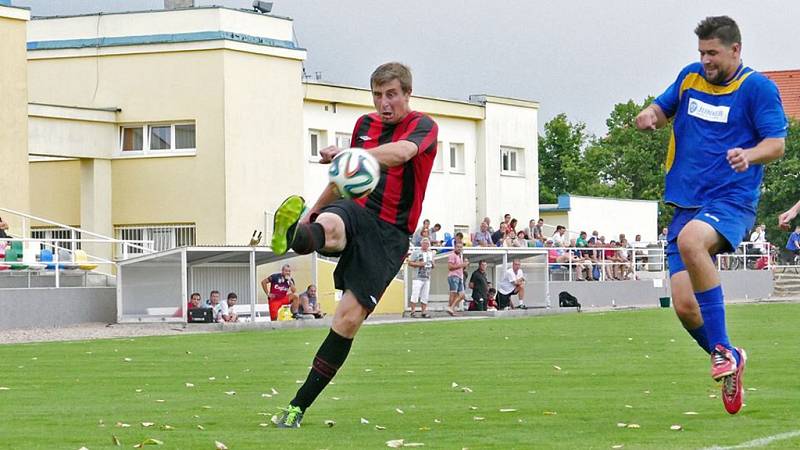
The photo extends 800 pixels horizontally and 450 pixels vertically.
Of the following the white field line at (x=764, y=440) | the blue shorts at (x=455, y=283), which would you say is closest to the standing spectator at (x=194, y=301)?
the blue shorts at (x=455, y=283)

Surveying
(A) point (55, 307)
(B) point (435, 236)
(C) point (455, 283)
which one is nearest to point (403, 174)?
(A) point (55, 307)

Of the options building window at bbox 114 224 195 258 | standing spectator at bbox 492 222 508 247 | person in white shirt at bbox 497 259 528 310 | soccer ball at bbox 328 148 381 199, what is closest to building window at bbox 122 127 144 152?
building window at bbox 114 224 195 258

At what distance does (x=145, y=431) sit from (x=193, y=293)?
24.1 m

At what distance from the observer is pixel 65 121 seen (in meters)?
44.0

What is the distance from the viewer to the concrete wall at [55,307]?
31.2m

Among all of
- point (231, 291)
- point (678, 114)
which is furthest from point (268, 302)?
point (678, 114)

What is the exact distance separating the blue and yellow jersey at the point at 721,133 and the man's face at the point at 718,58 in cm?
8

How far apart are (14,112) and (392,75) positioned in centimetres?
3137

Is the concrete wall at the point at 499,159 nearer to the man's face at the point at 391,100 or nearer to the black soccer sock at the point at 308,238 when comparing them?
the man's face at the point at 391,100

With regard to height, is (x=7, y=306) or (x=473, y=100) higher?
(x=473, y=100)

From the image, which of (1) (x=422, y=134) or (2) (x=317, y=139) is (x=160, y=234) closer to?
(2) (x=317, y=139)

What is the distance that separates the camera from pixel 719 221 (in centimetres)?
946

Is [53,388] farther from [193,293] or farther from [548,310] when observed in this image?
[548,310]

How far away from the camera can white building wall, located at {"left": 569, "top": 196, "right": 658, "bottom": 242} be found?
64.2 meters
